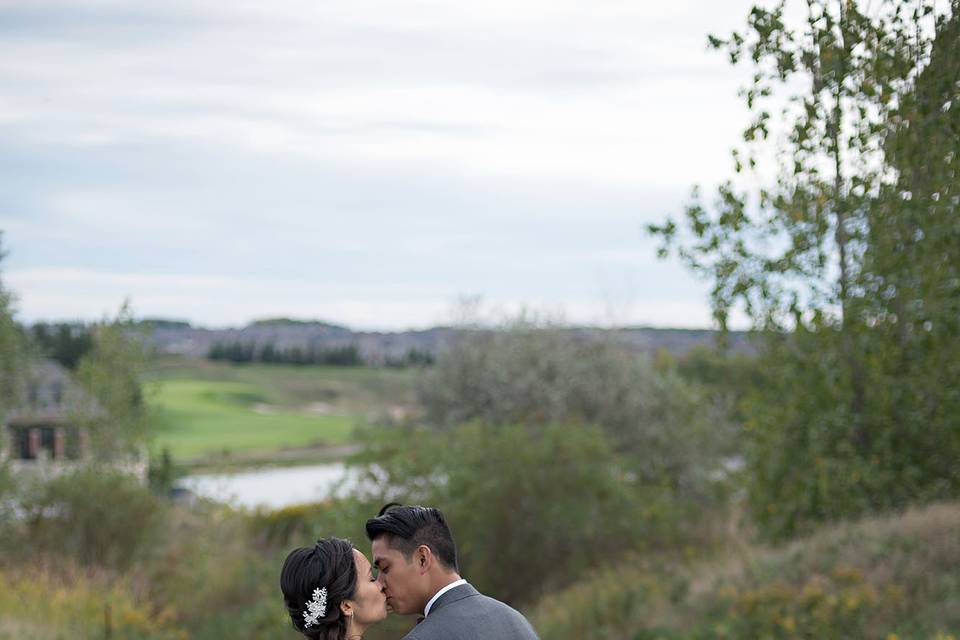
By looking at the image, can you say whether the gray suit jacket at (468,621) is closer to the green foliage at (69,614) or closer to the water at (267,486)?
the green foliage at (69,614)

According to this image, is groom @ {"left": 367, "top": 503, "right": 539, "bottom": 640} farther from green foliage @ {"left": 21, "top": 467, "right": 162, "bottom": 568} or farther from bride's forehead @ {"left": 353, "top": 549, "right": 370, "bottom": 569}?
green foliage @ {"left": 21, "top": 467, "right": 162, "bottom": 568}

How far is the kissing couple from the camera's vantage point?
145 inches

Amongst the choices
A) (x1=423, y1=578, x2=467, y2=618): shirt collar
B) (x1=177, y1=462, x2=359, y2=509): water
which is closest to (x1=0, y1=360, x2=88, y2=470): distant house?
(x1=177, y1=462, x2=359, y2=509): water

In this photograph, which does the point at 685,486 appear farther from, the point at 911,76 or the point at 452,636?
the point at 452,636

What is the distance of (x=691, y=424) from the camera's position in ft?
94.2

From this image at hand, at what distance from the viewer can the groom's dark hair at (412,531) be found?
376cm

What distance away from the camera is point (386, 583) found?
→ 12.4 feet

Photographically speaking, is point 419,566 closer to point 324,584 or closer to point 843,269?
point 324,584

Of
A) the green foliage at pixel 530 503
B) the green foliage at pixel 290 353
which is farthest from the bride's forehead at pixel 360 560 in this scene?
the green foliage at pixel 290 353

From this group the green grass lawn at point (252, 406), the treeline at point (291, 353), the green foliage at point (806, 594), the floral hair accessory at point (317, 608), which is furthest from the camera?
the green grass lawn at point (252, 406)

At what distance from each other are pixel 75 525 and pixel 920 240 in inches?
669

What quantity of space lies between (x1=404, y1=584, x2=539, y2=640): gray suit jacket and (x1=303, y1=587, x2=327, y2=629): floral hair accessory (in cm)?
32

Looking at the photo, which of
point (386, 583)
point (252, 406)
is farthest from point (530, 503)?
point (252, 406)

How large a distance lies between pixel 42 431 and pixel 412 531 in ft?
133
